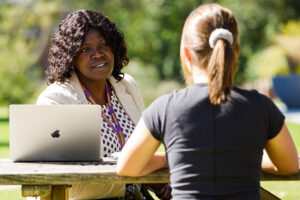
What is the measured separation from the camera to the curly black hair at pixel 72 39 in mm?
3814

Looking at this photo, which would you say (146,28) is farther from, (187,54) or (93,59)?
(187,54)

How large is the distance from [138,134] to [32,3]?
117 ft

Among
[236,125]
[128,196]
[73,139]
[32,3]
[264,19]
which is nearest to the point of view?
[236,125]

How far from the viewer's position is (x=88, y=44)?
389 centimetres

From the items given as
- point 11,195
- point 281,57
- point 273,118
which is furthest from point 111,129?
point 281,57

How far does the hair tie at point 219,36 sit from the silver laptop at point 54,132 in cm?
76

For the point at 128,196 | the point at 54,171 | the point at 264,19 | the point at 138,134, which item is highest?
the point at 264,19

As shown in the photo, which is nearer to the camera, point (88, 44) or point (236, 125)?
point (236, 125)

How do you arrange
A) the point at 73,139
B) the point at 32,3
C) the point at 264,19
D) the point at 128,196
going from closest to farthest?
the point at 73,139 < the point at 128,196 < the point at 264,19 < the point at 32,3

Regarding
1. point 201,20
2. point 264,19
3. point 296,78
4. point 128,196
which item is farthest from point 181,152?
point 264,19

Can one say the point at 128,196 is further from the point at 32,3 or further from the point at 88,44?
the point at 32,3

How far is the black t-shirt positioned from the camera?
2.46 meters

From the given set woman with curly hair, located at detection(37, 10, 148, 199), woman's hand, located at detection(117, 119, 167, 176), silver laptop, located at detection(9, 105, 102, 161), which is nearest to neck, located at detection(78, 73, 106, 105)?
woman with curly hair, located at detection(37, 10, 148, 199)

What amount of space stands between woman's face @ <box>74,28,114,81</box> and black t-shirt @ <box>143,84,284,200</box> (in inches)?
55.4
